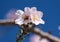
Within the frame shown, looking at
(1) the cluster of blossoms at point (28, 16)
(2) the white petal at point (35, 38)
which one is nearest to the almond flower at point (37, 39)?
(2) the white petal at point (35, 38)

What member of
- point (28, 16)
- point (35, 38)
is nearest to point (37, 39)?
point (35, 38)

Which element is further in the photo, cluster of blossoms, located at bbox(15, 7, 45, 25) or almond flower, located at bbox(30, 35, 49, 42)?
almond flower, located at bbox(30, 35, 49, 42)

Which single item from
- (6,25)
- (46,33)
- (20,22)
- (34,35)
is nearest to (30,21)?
(20,22)

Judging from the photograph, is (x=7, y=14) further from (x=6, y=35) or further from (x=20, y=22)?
(x=20, y=22)

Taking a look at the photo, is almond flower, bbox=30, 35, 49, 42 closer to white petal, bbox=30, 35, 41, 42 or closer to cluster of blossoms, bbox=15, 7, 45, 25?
white petal, bbox=30, 35, 41, 42

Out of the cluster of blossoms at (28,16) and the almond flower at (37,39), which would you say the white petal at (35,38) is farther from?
the cluster of blossoms at (28,16)

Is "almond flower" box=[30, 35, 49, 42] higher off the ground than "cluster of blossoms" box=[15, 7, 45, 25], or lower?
lower

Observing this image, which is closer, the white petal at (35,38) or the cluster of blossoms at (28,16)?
the cluster of blossoms at (28,16)

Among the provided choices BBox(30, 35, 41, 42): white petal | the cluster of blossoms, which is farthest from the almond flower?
→ the cluster of blossoms
